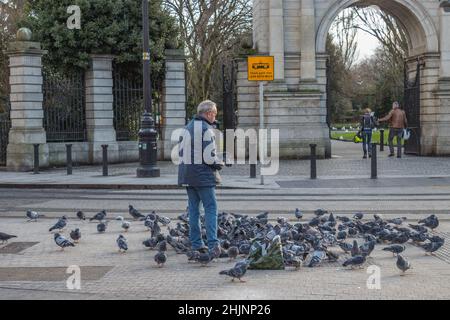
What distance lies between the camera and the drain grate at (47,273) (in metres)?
7.53

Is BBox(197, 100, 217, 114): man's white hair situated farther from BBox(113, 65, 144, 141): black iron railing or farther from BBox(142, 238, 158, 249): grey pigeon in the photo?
BBox(113, 65, 144, 141): black iron railing

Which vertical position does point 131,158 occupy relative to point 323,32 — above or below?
below

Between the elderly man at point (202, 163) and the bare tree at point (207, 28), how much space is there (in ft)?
102

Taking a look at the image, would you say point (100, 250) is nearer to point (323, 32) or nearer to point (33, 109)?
point (33, 109)

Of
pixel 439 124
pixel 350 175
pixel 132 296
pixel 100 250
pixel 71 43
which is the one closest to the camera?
pixel 132 296

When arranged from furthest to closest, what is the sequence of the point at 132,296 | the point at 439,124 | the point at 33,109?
the point at 439,124
the point at 33,109
the point at 132,296

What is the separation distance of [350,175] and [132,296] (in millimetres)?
14149

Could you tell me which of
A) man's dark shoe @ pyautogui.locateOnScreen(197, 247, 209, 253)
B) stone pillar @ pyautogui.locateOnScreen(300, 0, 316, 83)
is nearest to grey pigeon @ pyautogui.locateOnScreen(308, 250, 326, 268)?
man's dark shoe @ pyautogui.locateOnScreen(197, 247, 209, 253)

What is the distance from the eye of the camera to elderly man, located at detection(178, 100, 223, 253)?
823 centimetres

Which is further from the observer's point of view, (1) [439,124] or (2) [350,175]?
(1) [439,124]

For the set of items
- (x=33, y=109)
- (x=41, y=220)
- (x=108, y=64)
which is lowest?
(x=41, y=220)

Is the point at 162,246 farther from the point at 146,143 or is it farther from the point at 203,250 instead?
the point at 146,143

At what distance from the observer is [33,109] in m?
23.1

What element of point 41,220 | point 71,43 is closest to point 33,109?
point 71,43
